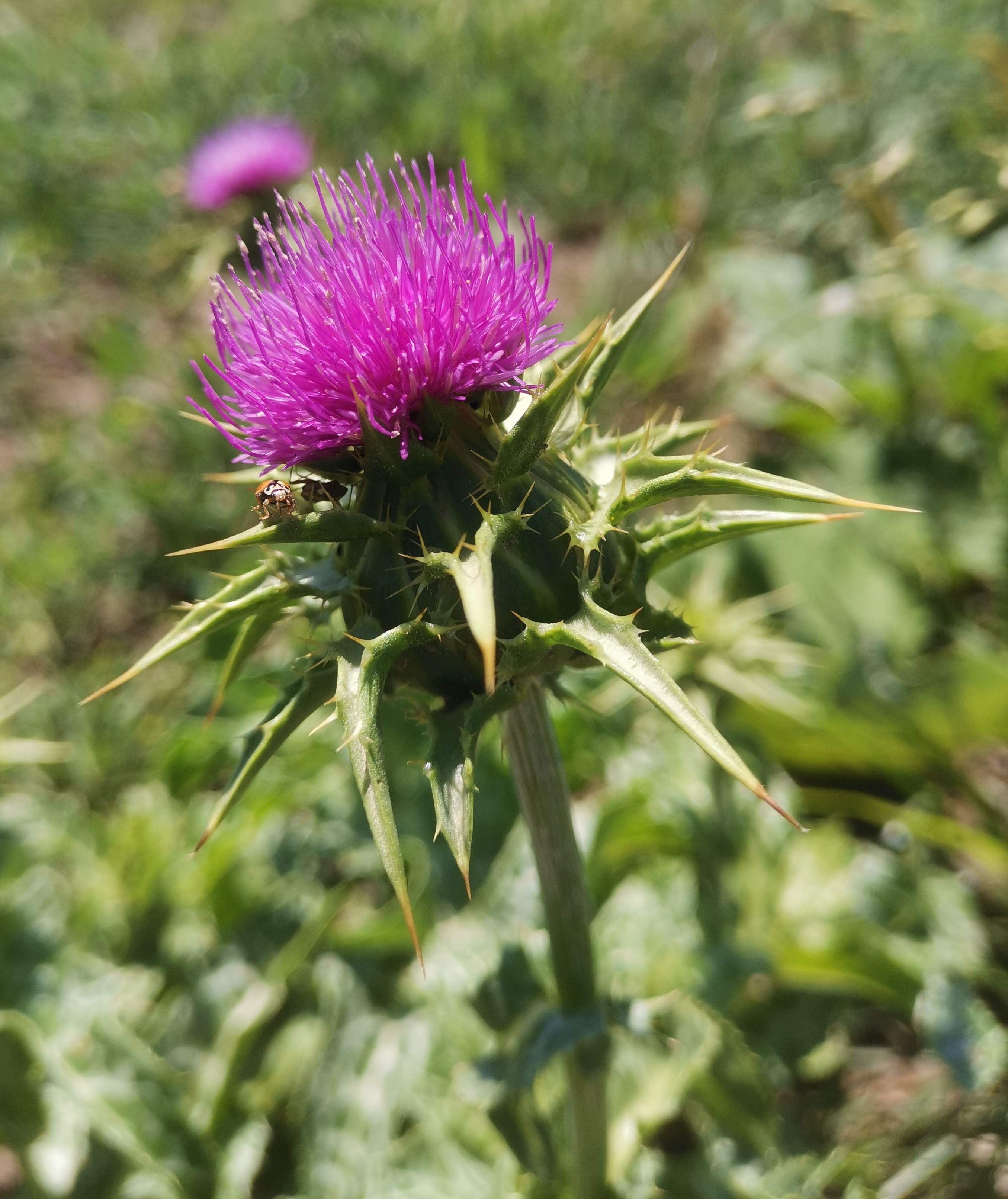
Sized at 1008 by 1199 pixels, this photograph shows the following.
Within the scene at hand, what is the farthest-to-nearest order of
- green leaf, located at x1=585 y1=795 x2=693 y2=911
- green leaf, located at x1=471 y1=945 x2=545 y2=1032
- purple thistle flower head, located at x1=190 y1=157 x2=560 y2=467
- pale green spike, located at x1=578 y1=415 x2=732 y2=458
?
green leaf, located at x1=585 y1=795 x2=693 y2=911 < green leaf, located at x1=471 y1=945 x2=545 y2=1032 < pale green spike, located at x1=578 y1=415 x2=732 y2=458 < purple thistle flower head, located at x1=190 y1=157 x2=560 y2=467

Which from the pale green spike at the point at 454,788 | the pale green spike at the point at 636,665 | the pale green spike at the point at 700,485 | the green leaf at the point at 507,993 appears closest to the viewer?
the pale green spike at the point at 636,665

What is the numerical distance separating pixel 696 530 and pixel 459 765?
20.5 inches

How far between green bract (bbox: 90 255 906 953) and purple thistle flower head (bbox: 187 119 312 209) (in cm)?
334

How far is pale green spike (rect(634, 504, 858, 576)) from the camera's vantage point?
1.42 m

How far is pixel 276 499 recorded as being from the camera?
1.60 meters

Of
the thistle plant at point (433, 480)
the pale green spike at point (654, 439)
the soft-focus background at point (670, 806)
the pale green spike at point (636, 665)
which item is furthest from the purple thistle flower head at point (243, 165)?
the pale green spike at point (636, 665)

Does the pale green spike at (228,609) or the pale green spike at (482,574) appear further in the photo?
the pale green spike at (228,609)

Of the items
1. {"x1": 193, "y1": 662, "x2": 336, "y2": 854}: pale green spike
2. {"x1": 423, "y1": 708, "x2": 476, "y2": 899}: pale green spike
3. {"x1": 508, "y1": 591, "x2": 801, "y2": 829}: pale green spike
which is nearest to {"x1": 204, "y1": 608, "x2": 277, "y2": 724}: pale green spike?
{"x1": 193, "y1": 662, "x2": 336, "y2": 854}: pale green spike

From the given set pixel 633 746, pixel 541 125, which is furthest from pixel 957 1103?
pixel 541 125

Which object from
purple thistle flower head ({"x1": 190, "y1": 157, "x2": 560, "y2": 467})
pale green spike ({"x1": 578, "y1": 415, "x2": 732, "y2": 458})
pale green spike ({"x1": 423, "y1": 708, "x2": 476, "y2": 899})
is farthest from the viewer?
pale green spike ({"x1": 578, "y1": 415, "x2": 732, "y2": 458})

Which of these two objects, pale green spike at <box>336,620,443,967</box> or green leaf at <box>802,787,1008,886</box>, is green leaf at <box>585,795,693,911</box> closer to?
green leaf at <box>802,787,1008,886</box>

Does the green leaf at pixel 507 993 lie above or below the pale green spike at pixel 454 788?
below

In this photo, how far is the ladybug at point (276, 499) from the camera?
159cm

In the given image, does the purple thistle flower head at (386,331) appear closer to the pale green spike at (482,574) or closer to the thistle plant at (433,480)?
the thistle plant at (433,480)
